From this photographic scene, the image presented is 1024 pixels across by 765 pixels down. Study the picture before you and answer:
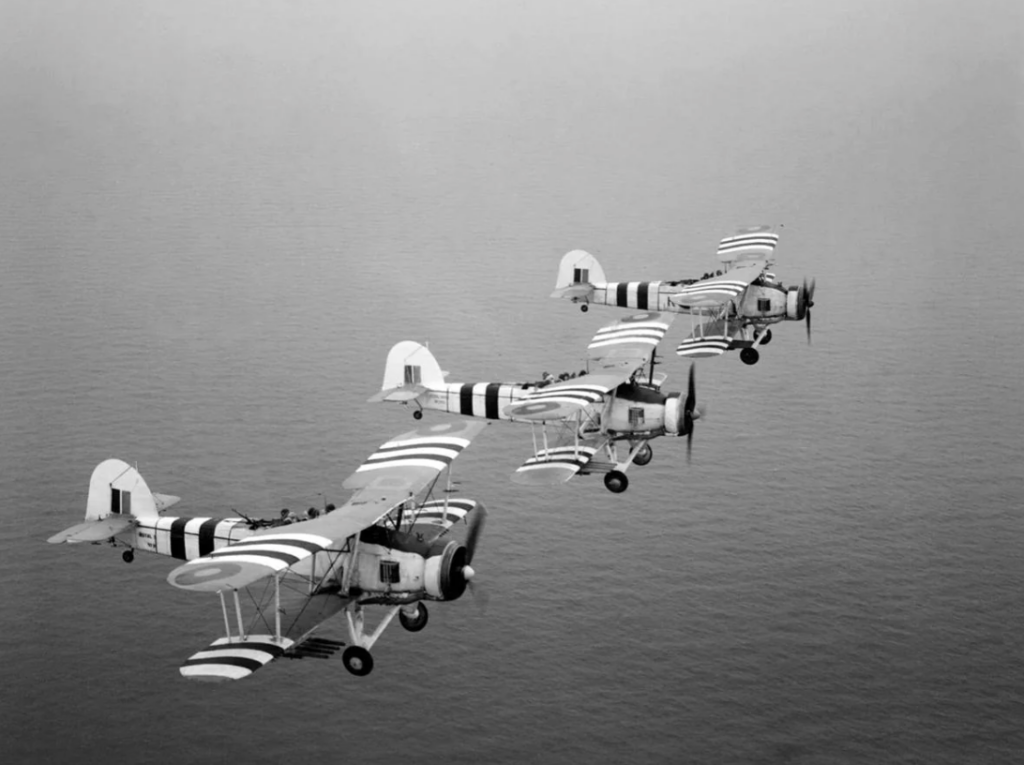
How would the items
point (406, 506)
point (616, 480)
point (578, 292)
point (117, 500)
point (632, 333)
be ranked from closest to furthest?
1. point (406, 506)
2. point (117, 500)
3. point (616, 480)
4. point (632, 333)
5. point (578, 292)

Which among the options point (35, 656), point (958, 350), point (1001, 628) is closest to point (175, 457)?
point (35, 656)

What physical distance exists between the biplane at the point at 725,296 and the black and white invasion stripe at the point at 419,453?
22465 mm

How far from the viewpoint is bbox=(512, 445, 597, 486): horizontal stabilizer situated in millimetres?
64975

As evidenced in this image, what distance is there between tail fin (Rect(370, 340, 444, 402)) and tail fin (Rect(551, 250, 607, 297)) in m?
18.1

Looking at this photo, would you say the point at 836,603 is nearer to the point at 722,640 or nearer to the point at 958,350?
the point at 722,640

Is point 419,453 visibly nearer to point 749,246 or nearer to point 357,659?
point 357,659

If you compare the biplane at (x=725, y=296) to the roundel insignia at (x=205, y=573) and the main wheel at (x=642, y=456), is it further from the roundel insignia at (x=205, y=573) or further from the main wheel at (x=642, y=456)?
the roundel insignia at (x=205, y=573)

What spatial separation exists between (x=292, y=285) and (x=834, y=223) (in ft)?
170


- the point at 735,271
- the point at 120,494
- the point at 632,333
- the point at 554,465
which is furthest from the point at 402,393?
the point at 735,271

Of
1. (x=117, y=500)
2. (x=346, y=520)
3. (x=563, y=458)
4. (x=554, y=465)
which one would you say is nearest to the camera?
(x=346, y=520)

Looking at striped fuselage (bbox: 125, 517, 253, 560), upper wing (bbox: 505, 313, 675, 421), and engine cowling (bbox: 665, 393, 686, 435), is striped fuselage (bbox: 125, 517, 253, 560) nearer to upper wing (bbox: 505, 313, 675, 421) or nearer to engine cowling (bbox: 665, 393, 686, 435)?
upper wing (bbox: 505, 313, 675, 421)

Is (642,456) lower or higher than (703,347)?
lower

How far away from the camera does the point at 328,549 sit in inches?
2143

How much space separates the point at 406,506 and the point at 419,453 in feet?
7.71
